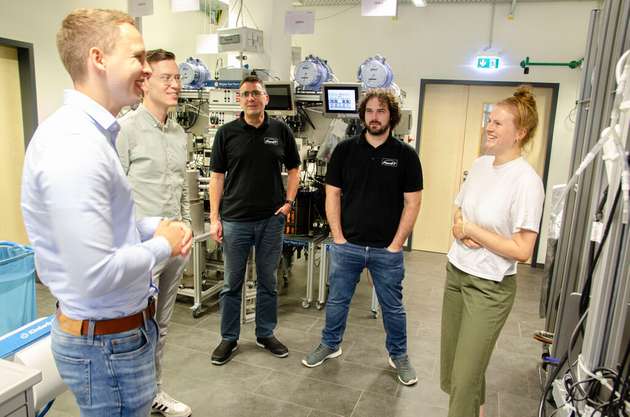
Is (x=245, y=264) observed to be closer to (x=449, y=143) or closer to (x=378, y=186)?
(x=378, y=186)

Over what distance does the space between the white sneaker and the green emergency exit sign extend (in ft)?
16.3

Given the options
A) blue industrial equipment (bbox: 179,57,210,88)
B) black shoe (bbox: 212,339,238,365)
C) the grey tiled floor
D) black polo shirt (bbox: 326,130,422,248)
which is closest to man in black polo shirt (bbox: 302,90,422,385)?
black polo shirt (bbox: 326,130,422,248)

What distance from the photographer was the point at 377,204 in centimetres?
254

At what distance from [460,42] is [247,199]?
409 cm

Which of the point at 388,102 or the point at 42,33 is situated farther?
the point at 42,33

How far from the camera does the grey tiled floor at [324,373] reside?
2441 millimetres

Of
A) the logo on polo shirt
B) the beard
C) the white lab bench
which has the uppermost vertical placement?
the beard

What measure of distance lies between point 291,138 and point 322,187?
109 cm

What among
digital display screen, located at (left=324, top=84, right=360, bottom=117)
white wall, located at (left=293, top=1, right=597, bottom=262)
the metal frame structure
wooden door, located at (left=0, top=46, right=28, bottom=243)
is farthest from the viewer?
→ white wall, located at (left=293, top=1, right=597, bottom=262)

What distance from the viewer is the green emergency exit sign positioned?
5.27 m

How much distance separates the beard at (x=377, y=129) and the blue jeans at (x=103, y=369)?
1736 millimetres

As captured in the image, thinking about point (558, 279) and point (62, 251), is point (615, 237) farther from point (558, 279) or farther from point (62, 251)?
point (558, 279)

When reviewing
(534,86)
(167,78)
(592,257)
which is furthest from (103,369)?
(534,86)

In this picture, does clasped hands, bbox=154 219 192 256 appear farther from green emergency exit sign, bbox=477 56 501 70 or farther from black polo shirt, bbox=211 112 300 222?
green emergency exit sign, bbox=477 56 501 70
